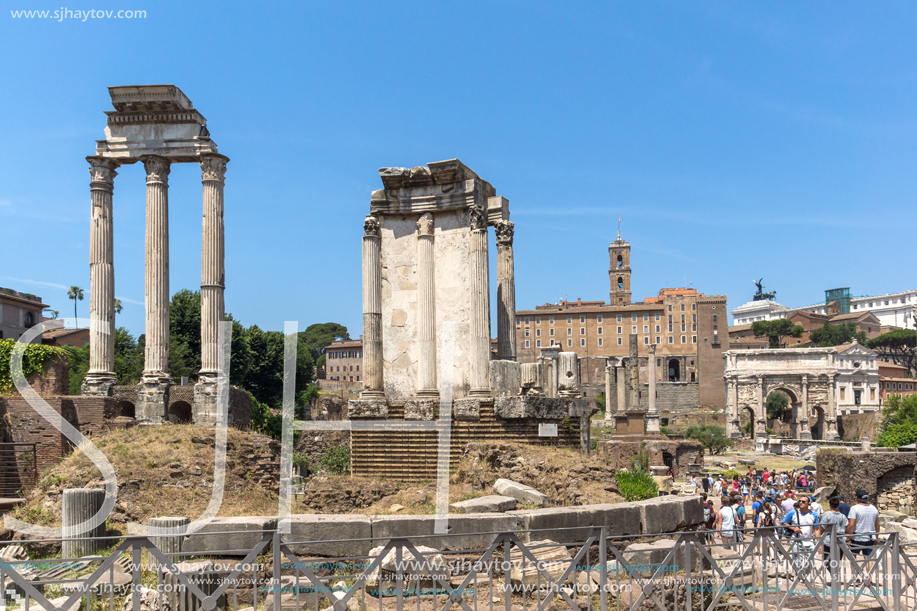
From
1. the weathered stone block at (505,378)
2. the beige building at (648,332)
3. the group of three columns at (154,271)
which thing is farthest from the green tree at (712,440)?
the weathered stone block at (505,378)

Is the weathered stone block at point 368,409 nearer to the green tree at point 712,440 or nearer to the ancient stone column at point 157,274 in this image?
the ancient stone column at point 157,274

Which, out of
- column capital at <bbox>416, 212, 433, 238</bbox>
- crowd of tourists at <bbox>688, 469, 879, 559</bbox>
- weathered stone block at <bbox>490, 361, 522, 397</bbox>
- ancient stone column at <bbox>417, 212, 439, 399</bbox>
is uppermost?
column capital at <bbox>416, 212, 433, 238</bbox>

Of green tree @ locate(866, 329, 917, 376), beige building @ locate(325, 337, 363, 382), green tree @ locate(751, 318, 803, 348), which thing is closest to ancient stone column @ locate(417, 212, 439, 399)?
beige building @ locate(325, 337, 363, 382)

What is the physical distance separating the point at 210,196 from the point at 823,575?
17657mm

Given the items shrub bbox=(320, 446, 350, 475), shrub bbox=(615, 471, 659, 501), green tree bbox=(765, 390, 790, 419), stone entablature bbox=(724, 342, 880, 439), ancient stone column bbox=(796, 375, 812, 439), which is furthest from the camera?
green tree bbox=(765, 390, 790, 419)

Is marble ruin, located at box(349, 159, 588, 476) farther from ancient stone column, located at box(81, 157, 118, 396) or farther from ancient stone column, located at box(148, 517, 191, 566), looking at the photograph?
ancient stone column, located at box(81, 157, 118, 396)

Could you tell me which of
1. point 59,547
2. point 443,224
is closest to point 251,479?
point 59,547

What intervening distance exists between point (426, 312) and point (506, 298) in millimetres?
2998

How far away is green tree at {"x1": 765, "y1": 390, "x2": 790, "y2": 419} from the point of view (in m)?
93.6

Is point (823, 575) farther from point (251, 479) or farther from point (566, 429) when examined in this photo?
point (251, 479)

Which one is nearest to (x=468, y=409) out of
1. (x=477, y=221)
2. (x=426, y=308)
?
(x=426, y=308)

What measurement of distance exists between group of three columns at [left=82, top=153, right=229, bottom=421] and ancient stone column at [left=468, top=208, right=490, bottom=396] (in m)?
10.8

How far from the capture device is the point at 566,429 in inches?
452

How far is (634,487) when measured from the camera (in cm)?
1009
